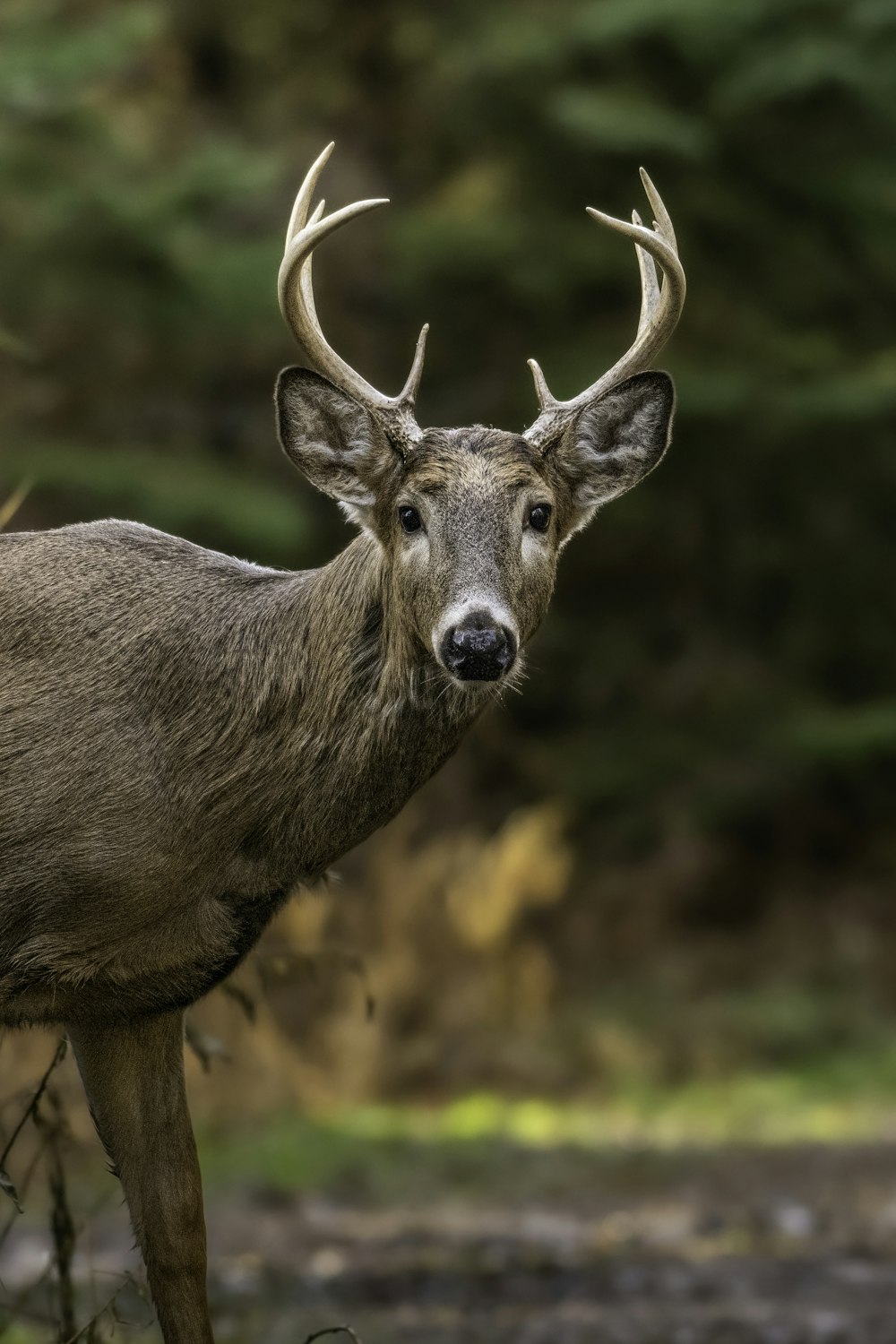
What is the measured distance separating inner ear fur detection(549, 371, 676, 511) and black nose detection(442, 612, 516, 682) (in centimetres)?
80

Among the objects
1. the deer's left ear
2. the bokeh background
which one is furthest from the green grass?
the deer's left ear

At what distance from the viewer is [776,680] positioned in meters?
16.7

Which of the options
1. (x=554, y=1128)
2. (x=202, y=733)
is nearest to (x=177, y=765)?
(x=202, y=733)

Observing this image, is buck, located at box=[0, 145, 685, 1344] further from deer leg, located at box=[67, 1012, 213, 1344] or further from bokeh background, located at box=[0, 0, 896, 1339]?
bokeh background, located at box=[0, 0, 896, 1339]

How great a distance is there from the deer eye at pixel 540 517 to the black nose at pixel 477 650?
506mm

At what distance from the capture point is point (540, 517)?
539cm

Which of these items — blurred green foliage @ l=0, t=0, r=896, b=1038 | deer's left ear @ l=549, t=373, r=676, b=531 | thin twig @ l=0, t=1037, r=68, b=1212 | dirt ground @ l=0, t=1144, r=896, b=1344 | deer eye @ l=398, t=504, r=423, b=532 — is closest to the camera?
thin twig @ l=0, t=1037, r=68, b=1212

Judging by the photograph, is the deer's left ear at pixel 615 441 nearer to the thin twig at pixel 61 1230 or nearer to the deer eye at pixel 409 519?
the deer eye at pixel 409 519

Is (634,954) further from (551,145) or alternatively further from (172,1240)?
(172,1240)

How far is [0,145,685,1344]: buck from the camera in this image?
5141 millimetres

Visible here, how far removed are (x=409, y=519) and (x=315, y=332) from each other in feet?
1.70

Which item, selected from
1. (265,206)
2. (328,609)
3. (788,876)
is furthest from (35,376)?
(328,609)

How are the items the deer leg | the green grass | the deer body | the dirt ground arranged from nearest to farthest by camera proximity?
the deer body < the deer leg < the dirt ground < the green grass

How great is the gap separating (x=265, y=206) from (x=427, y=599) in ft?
39.1
